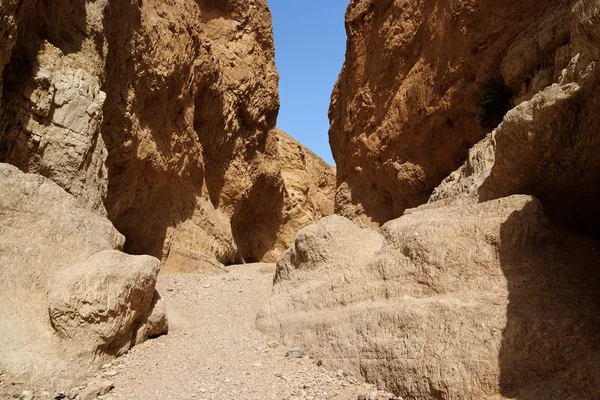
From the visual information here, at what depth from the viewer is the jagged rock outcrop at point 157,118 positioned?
6.84 meters

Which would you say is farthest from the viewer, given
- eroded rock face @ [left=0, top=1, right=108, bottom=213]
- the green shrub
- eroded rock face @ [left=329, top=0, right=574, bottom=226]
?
the green shrub

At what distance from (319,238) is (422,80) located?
25.3 ft

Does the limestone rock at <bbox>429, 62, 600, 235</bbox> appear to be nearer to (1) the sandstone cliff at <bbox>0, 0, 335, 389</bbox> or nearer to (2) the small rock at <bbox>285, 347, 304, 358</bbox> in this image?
(2) the small rock at <bbox>285, 347, 304, 358</bbox>

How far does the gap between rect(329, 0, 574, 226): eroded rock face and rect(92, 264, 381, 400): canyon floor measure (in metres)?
5.43

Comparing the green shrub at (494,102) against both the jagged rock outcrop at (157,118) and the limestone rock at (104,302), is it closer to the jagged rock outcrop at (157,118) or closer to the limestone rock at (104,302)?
the jagged rock outcrop at (157,118)

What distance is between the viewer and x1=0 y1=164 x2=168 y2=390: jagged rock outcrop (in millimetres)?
4266

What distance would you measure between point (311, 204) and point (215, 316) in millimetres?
16792

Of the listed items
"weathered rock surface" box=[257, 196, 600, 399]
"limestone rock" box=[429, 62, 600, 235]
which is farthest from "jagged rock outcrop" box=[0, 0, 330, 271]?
"limestone rock" box=[429, 62, 600, 235]

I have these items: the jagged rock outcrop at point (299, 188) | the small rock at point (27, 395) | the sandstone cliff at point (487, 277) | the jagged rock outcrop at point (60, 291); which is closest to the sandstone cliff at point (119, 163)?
the jagged rock outcrop at point (60, 291)

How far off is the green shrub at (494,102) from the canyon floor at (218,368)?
6403mm

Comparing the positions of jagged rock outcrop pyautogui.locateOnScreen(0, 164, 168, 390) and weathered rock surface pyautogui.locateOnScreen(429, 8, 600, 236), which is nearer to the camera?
weathered rock surface pyautogui.locateOnScreen(429, 8, 600, 236)

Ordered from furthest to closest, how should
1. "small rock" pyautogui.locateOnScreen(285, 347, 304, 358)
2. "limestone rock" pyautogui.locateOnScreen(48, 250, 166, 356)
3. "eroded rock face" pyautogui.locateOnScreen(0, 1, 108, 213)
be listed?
"eroded rock face" pyautogui.locateOnScreen(0, 1, 108, 213) → "small rock" pyautogui.locateOnScreen(285, 347, 304, 358) → "limestone rock" pyautogui.locateOnScreen(48, 250, 166, 356)

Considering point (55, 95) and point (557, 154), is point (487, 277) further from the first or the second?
point (55, 95)

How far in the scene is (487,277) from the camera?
4.19 m
